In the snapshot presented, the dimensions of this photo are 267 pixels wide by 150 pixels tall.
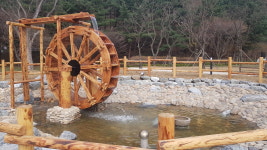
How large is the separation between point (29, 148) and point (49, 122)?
4.00 m

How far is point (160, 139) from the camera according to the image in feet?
7.64

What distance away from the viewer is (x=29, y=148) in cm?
249

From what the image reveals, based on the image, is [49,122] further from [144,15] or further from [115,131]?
[144,15]

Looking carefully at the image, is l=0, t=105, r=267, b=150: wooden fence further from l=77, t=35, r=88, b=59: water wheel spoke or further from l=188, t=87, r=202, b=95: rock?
l=188, t=87, r=202, b=95: rock

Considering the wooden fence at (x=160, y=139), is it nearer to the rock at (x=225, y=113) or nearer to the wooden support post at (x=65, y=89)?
the wooden support post at (x=65, y=89)

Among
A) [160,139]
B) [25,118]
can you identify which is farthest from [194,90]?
[25,118]

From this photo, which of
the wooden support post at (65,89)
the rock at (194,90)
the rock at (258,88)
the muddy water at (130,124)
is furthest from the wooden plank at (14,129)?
the rock at (258,88)

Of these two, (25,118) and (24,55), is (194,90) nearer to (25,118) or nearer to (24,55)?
(24,55)

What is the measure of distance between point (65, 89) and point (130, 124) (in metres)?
1.90

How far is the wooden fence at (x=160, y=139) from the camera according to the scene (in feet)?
7.04

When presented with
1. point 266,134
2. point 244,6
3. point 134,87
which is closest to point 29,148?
point 266,134

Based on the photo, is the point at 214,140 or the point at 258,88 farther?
the point at 258,88

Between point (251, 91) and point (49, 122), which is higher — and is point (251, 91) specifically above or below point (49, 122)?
above

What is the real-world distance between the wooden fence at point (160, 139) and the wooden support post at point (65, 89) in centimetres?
383
